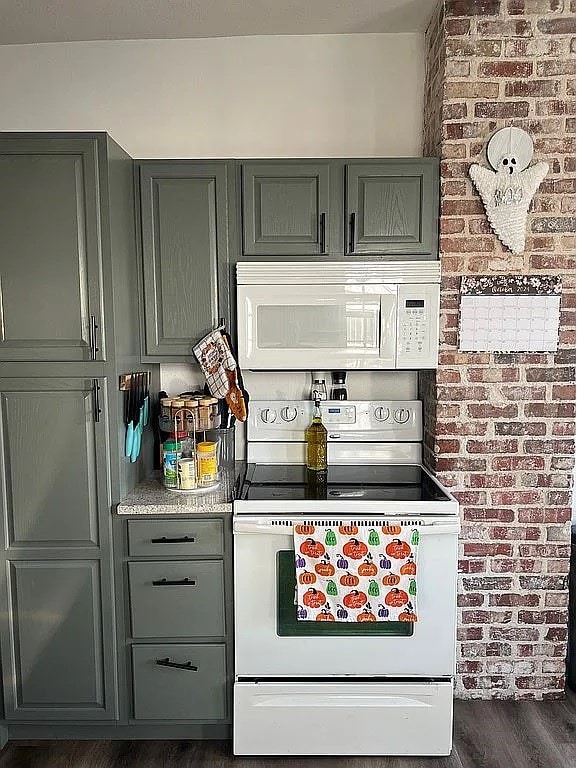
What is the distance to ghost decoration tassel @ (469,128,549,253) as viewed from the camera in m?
2.35

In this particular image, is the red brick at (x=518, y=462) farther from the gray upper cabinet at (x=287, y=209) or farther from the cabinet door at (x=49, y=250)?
the cabinet door at (x=49, y=250)

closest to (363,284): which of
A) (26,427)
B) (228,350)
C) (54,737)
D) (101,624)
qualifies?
(228,350)

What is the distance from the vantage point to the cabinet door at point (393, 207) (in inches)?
95.1

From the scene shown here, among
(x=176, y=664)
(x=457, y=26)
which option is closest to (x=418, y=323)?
(x=457, y=26)

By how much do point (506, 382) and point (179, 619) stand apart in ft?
4.97

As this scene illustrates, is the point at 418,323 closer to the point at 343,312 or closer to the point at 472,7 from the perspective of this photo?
the point at 343,312

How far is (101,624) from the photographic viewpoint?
228cm

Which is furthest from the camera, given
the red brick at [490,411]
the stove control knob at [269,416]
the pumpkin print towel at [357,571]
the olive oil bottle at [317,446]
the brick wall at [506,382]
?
→ the stove control knob at [269,416]

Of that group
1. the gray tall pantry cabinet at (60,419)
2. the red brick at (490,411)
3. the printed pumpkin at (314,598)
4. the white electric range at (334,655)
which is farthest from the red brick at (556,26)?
the printed pumpkin at (314,598)

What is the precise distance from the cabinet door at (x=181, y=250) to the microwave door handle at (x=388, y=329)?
0.64 m

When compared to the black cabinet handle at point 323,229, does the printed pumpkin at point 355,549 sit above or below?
below

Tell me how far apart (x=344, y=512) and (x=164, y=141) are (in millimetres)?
1767

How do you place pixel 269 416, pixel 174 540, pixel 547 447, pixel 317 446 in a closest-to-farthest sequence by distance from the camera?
pixel 174 540 → pixel 547 447 → pixel 317 446 → pixel 269 416

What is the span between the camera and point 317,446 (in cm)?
262
